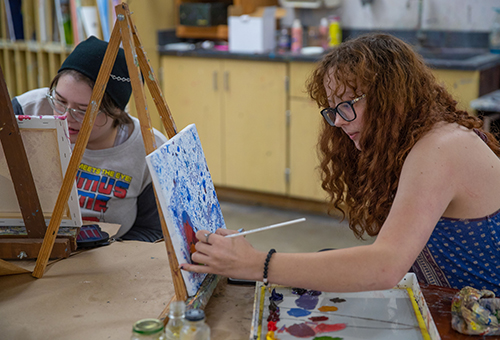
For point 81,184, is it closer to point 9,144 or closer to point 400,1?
point 9,144

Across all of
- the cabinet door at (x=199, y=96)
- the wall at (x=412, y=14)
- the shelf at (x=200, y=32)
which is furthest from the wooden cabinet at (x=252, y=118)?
the wall at (x=412, y=14)

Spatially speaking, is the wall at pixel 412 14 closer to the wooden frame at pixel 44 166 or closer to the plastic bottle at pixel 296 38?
the plastic bottle at pixel 296 38

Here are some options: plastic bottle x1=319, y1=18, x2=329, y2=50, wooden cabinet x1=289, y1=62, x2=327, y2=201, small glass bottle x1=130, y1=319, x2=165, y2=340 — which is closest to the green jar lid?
small glass bottle x1=130, y1=319, x2=165, y2=340

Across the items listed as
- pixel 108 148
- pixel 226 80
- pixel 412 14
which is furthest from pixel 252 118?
pixel 108 148

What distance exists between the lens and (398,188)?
1.10 meters

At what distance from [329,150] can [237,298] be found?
1.63ft

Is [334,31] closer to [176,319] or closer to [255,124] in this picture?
[255,124]

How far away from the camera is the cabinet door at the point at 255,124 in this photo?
3.42 meters

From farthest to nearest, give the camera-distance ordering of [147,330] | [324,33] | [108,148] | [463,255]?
[324,33], [108,148], [463,255], [147,330]

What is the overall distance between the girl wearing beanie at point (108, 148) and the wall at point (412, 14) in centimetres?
242

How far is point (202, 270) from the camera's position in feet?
3.67

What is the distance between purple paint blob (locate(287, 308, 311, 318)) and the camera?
1105 mm

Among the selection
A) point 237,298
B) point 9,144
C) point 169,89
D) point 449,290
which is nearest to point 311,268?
point 237,298

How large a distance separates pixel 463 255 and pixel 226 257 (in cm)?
58
